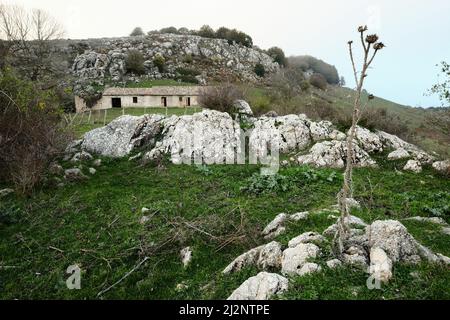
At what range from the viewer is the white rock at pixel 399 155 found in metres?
13.1

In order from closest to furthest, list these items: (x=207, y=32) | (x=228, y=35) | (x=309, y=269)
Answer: (x=309, y=269), (x=228, y=35), (x=207, y=32)

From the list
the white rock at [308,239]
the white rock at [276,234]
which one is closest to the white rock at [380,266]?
the white rock at [308,239]

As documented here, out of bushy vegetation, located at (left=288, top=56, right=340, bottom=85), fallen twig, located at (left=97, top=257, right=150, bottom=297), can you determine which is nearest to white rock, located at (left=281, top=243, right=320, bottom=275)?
fallen twig, located at (left=97, top=257, right=150, bottom=297)

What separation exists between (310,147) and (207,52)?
2427 inches

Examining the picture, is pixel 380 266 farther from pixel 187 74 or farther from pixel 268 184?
pixel 187 74

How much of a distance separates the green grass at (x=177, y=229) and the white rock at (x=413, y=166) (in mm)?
264

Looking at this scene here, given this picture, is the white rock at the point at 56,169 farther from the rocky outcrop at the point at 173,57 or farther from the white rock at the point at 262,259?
the rocky outcrop at the point at 173,57

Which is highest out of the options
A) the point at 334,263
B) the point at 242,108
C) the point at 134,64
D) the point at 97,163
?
the point at 134,64

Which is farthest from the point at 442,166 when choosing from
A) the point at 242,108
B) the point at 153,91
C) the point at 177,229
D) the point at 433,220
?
the point at 153,91

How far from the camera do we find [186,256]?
253 inches

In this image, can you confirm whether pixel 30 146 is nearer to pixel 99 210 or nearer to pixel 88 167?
pixel 88 167

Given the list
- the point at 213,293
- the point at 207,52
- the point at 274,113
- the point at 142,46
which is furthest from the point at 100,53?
the point at 213,293

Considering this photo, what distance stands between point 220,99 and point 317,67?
8217 cm

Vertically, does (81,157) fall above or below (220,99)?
below
